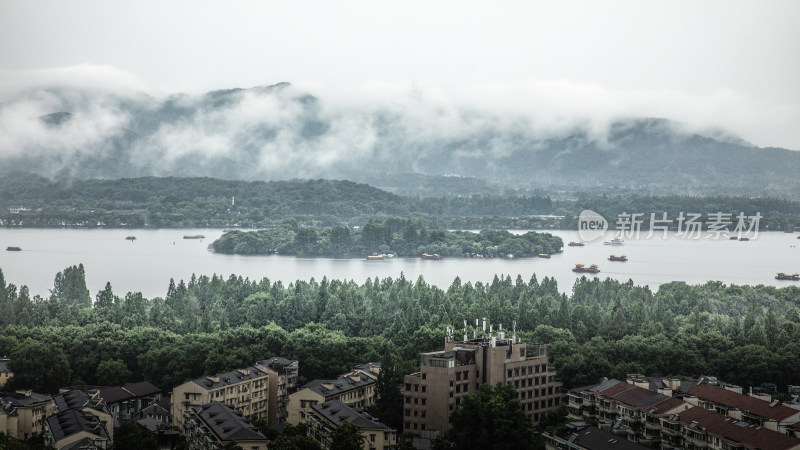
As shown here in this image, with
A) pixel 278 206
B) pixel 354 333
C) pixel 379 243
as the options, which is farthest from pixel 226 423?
pixel 278 206

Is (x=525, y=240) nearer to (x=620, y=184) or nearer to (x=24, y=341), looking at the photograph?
(x=24, y=341)

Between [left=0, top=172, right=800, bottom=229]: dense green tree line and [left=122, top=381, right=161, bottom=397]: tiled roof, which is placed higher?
[left=0, top=172, right=800, bottom=229]: dense green tree line

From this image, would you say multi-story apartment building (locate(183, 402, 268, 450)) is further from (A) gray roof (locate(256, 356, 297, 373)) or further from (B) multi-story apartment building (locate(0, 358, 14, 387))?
(B) multi-story apartment building (locate(0, 358, 14, 387))

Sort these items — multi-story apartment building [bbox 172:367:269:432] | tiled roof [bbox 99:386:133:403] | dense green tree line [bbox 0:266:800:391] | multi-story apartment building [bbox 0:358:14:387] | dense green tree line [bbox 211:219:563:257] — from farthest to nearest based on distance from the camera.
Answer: dense green tree line [bbox 211:219:563:257] < dense green tree line [bbox 0:266:800:391] < multi-story apartment building [bbox 0:358:14:387] < tiled roof [bbox 99:386:133:403] < multi-story apartment building [bbox 172:367:269:432]

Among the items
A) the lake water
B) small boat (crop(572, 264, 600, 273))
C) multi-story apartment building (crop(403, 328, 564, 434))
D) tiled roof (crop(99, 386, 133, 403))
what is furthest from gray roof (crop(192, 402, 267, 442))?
small boat (crop(572, 264, 600, 273))

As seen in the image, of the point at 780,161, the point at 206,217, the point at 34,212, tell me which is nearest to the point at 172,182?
the point at 206,217

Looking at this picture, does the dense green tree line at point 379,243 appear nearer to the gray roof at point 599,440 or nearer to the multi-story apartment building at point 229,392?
the multi-story apartment building at point 229,392
